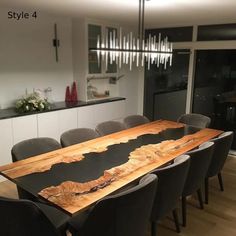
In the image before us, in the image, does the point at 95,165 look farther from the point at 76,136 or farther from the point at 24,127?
the point at 24,127

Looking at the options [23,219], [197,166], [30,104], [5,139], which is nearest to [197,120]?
[197,166]

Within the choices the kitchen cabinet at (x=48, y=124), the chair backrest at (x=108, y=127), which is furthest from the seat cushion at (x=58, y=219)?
the kitchen cabinet at (x=48, y=124)

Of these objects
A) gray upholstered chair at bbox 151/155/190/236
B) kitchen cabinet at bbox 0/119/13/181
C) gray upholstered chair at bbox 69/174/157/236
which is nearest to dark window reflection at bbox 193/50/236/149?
gray upholstered chair at bbox 151/155/190/236

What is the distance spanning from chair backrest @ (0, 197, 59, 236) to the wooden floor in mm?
1233

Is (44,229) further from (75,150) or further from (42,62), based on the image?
(42,62)

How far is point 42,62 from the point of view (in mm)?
4395

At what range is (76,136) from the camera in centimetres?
326

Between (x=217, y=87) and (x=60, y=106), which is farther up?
(x=217, y=87)

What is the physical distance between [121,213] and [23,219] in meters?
0.64

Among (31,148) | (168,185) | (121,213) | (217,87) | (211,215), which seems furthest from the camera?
(217,87)

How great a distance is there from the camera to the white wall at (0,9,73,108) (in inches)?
155

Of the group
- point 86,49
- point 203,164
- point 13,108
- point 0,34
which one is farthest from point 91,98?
point 203,164

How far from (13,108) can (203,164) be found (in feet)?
9.32

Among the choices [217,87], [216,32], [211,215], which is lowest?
[211,215]
